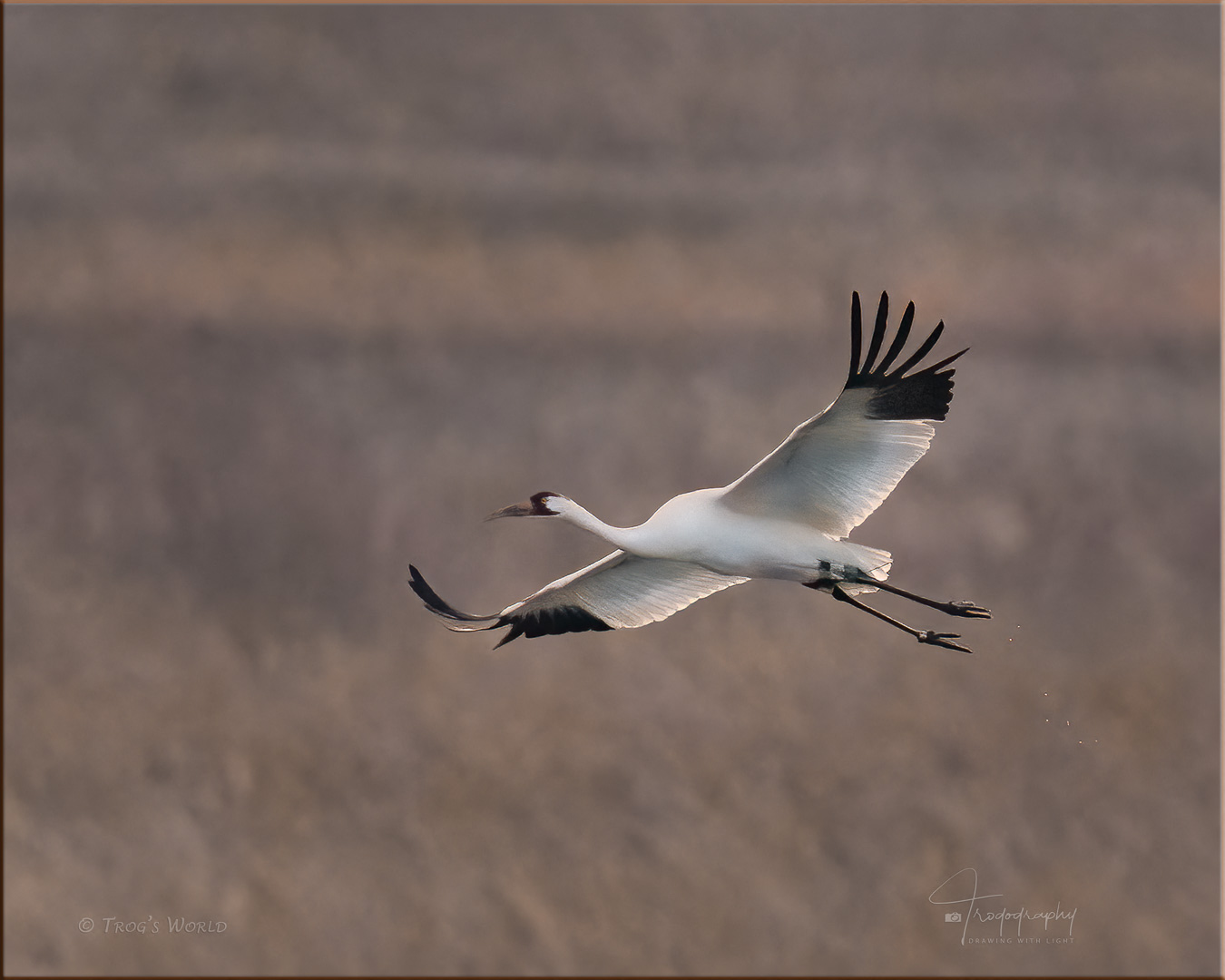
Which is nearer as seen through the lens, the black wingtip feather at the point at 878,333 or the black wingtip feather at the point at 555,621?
the black wingtip feather at the point at 878,333

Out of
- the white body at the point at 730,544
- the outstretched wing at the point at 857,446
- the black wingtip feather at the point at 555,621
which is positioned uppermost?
the outstretched wing at the point at 857,446

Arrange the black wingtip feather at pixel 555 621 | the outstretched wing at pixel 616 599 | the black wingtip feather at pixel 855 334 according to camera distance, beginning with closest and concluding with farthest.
→ 1. the black wingtip feather at pixel 855 334
2. the outstretched wing at pixel 616 599
3. the black wingtip feather at pixel 555 621

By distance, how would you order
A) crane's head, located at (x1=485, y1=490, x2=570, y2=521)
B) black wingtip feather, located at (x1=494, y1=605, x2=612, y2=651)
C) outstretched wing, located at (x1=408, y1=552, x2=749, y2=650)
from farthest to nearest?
black wingtip feather, located at (x1=494, y1=605, x2=612, y2=651) → outstretched wing, located at (x1=408, y1=552, x2=749, y2=650) → crane's head, located at (x1=485, y1=490, x2=570, y2=521)

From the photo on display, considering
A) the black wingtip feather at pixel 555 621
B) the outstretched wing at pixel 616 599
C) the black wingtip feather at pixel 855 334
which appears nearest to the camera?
the black wingtip feather at pixel 855 334

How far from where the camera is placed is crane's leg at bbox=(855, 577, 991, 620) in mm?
7148

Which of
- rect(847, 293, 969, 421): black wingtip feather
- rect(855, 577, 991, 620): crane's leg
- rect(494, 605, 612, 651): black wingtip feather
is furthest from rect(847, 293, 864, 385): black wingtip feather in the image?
rect(494, 605, 612, 651): black wingtip feather

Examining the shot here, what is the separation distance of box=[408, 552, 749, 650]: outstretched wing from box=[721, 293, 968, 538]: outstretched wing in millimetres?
954

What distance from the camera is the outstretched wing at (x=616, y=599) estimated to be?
8125 millimetres

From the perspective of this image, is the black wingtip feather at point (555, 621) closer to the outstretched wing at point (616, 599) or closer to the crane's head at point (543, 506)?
the outstretched wing at point (616, 599)

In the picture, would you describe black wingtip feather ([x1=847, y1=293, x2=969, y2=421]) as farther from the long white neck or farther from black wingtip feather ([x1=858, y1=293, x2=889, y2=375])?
the long white neck

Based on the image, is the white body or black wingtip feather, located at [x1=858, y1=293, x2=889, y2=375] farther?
the white body

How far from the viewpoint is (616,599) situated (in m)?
8.25

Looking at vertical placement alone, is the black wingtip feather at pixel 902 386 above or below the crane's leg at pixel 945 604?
above

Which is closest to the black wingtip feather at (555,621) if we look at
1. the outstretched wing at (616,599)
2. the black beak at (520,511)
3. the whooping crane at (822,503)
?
the outstretched wing at (616,599)
